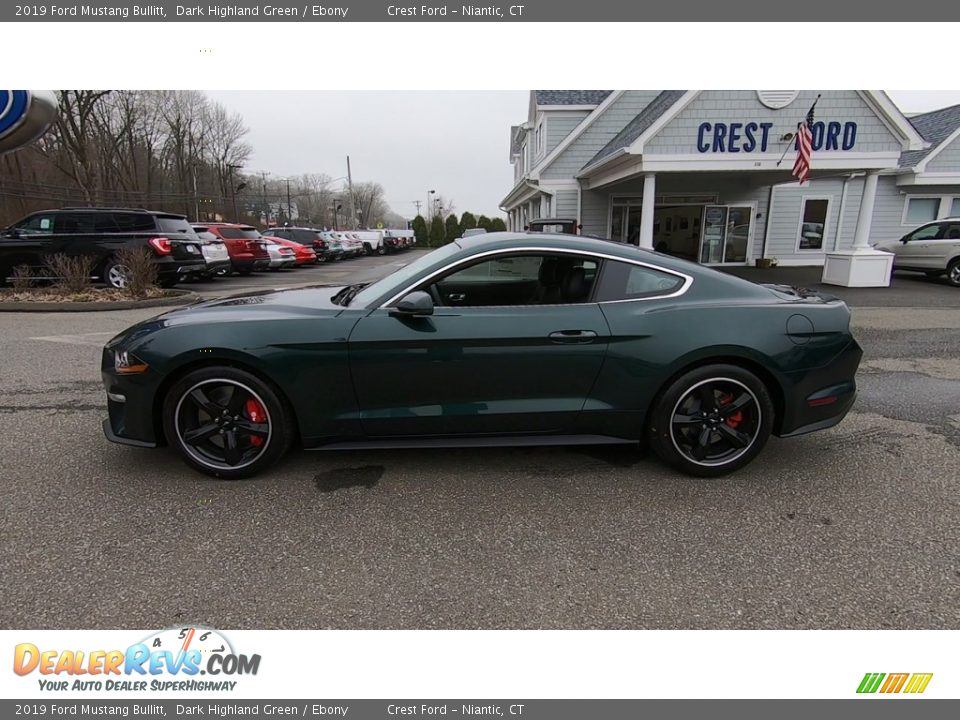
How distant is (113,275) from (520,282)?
11.1 metres

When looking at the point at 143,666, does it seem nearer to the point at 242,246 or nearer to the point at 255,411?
the point at 255,411

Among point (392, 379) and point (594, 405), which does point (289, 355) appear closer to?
point (392, 379)

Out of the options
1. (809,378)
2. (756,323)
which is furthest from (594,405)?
(809,378)

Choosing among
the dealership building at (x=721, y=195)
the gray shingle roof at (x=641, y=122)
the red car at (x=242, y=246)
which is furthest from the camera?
the red car at (x=242, y=246)

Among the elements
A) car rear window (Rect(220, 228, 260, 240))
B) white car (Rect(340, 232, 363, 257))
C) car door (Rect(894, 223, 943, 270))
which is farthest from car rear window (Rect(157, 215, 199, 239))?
white car (Rect(340, 232, 363, 257))

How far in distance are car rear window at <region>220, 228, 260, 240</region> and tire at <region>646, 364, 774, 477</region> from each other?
16416 millimetres

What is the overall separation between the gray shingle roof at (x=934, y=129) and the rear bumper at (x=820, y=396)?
54.9 feet

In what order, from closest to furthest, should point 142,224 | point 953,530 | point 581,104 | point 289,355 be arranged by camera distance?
point 953,530
point 289,355
point 142,224
point 581,104

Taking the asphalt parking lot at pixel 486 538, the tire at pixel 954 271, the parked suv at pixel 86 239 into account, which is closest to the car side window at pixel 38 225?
the parked suv at pixel 86 239

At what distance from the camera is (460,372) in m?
3.01

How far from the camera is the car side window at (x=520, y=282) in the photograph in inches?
125

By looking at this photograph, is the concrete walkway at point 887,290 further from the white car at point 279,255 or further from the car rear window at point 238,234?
the white car at point 279,255

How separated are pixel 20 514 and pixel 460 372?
2498 mm

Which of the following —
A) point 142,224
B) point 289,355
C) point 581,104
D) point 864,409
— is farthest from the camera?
point 581,104
